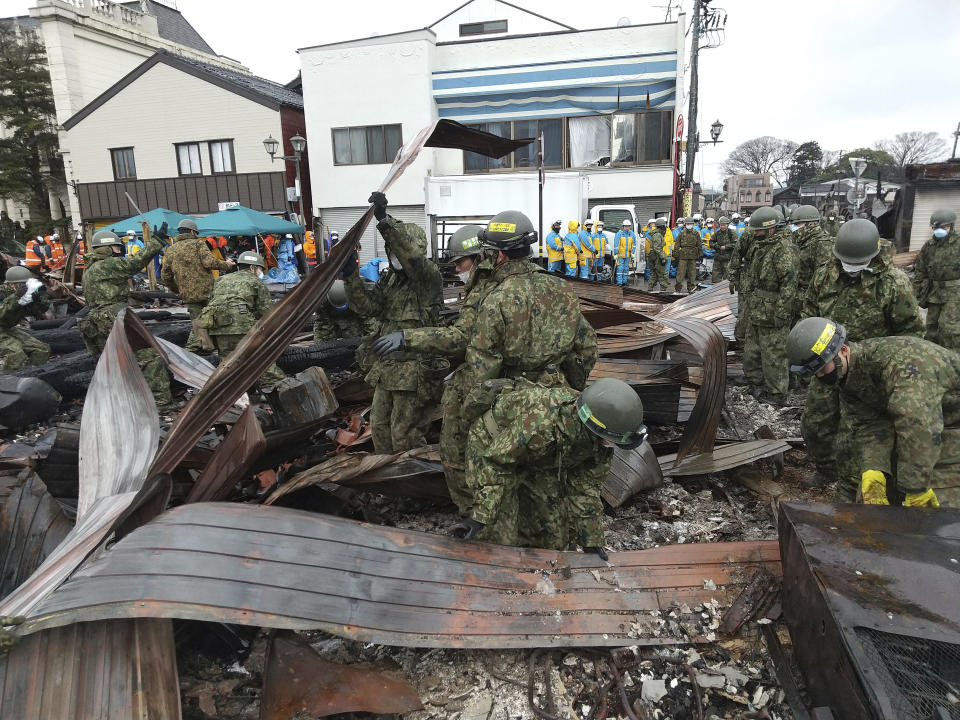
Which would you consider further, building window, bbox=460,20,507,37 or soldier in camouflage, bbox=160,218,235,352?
building window, bbox=460,20,507,37

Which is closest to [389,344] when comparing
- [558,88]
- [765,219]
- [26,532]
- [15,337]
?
[26,532]

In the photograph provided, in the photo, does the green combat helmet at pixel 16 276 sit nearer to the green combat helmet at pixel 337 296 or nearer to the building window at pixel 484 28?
the green combat helmet at pixel 337 296

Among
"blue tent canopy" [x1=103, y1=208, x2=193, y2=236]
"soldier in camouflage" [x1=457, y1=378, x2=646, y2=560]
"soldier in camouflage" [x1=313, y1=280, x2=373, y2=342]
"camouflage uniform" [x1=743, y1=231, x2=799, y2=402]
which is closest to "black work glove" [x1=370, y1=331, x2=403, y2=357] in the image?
"soldier in camouflage" [x1=457, y1=378, x2=646, y2=560]

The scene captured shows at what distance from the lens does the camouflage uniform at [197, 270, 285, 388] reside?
18.9 ft

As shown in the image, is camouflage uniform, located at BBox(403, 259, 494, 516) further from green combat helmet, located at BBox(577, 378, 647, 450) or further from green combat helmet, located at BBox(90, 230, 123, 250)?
green combat helmet, located at BBox(90, 230, 123, 250)

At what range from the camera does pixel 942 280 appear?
764 centimetres

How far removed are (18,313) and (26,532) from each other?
17.9ft

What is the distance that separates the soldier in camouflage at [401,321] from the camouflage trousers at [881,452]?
2551 mm

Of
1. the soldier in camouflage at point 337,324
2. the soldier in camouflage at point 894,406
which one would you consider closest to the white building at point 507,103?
the soldier in camouflage at point 337,324

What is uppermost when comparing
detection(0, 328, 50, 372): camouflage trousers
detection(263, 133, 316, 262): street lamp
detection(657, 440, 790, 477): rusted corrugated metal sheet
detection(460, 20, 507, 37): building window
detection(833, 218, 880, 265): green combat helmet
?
detection(460, 20, 507, 37): building window

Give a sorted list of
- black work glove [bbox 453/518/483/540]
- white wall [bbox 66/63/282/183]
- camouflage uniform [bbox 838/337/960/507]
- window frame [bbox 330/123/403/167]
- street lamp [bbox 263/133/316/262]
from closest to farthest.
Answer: camouflage uniform [bbox 838/337/960/507] → black work glove [bbox 453/518/483/540] → street lamp [bbox 263/133/316/262] → window frame [bbox 330/123/403/167] → white wall [bbox 66/63/282/183]

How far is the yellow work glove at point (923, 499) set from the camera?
8.98ft

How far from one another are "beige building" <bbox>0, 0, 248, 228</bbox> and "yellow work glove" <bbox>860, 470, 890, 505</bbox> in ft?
83.5

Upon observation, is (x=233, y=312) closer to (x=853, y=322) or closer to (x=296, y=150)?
(x=853, y=322)
